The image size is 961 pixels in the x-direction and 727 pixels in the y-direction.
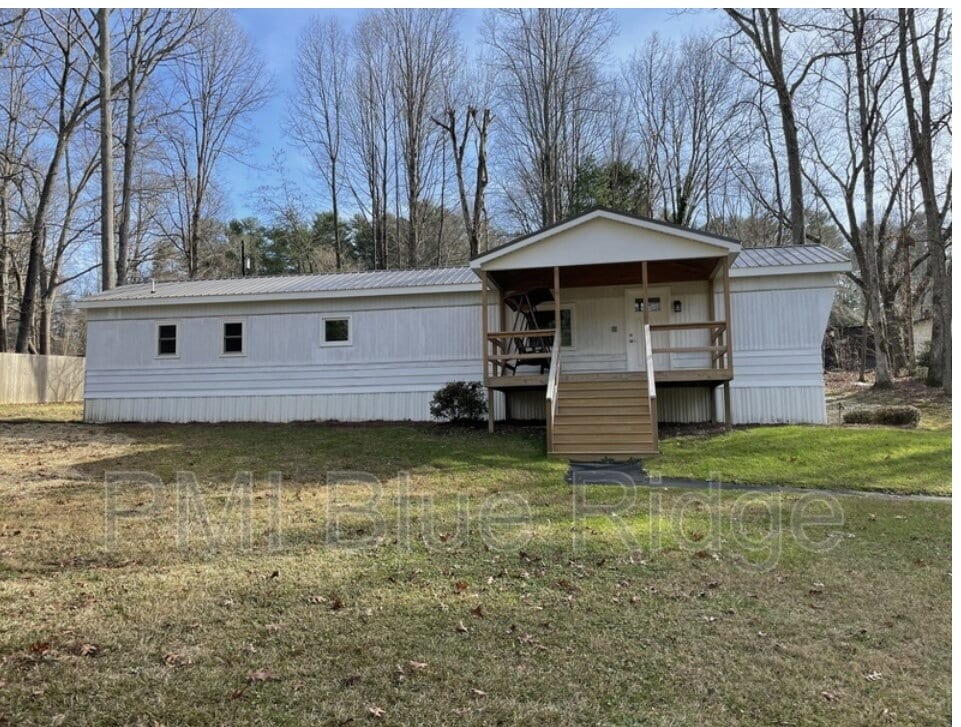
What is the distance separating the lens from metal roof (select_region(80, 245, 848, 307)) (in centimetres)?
1384

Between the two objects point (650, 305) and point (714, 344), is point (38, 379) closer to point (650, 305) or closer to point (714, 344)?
point (650, 305)

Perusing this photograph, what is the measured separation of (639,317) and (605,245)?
2866mm

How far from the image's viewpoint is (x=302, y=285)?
1616cm

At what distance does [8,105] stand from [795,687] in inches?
1273

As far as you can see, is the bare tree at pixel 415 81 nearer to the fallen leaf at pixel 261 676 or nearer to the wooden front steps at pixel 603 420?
the wooden front steps at pixel 603 420

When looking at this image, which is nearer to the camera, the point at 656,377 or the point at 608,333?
the point at 656,377

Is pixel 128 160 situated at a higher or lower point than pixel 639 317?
higher

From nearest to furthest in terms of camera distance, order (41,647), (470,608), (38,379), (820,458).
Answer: (41,647) < (470,608) < (820,458) < (38,379)

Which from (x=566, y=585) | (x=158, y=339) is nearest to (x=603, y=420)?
(x=566, y=585)

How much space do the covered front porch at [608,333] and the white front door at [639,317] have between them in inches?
1.0

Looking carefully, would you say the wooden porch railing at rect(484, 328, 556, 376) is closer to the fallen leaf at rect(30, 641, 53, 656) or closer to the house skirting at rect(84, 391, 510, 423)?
the house skirting at rect(84, 391, 510, 423)

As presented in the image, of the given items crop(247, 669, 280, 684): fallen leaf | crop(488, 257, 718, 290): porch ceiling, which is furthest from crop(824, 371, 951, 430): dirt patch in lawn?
crop(247, 669, 280, 684): fallen leaf

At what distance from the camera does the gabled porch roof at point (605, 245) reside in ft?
39.6

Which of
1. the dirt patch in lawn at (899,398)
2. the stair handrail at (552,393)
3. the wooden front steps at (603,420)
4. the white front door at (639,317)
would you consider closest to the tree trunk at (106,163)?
the stair handrail at (552,393)
